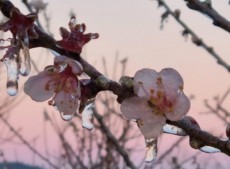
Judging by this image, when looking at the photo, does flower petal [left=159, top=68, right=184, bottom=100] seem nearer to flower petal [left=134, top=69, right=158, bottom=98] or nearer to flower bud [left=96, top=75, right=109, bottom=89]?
flower petal [left=134, top=69, right=158, bottom=98]

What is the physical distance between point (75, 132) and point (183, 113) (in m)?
4.67

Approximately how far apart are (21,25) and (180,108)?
0.99ft

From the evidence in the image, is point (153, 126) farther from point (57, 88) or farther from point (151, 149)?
point (57, 88)

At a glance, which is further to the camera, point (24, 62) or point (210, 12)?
point (210, 12)

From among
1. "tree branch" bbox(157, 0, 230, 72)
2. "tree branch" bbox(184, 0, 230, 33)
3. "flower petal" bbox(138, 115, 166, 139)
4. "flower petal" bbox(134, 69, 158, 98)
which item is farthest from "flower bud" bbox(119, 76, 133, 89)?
"tree branch" bbox(157, 0, 230, 72)

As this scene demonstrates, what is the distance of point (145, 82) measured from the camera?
872 mm

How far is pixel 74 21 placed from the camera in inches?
32.4

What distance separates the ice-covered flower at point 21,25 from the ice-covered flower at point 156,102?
0.61 feet

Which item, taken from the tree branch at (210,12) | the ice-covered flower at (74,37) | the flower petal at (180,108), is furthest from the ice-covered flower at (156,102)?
the tree branch at (210,12)

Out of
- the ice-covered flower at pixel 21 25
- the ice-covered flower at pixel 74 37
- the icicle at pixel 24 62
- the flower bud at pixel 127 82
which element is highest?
the ice-covered flower at pixel 21 25

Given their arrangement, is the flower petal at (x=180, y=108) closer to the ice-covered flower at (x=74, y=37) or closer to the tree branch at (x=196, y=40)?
the ice-covered flower at (x=74, y=37)

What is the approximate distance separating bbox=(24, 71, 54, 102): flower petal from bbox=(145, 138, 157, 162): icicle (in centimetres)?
19

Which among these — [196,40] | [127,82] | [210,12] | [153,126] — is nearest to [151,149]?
[153,126]

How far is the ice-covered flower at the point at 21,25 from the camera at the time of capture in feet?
2.55
